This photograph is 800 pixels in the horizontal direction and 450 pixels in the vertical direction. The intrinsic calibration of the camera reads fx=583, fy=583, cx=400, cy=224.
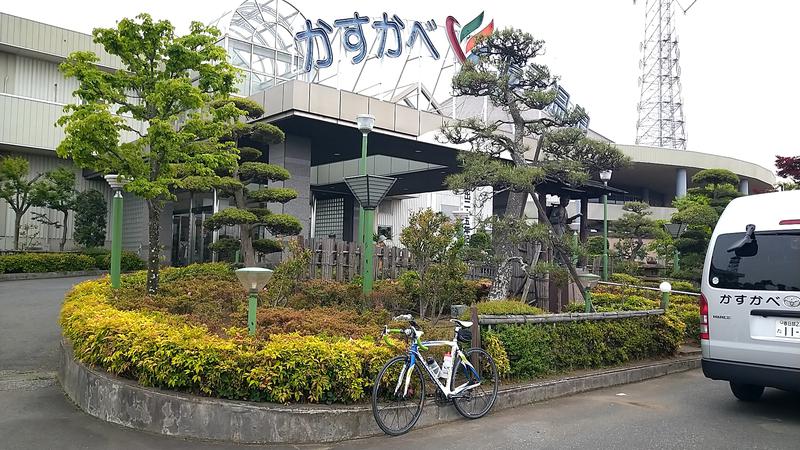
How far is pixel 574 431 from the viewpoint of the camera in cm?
575

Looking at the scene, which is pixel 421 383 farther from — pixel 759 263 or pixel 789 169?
pixel 789 169

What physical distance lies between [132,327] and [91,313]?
1.44 metres

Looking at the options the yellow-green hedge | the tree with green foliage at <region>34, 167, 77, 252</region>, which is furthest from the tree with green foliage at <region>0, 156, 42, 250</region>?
the yellow-green hedge

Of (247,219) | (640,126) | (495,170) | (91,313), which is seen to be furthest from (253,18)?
(640,126)

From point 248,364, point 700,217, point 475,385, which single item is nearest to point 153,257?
point 248,364

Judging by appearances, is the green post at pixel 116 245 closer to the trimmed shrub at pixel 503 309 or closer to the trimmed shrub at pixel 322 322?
the trimmed shrub at pixel 322 322

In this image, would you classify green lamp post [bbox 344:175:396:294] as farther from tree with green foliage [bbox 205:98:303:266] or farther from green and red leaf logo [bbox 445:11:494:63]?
green and red leaf logo [bbox 445:11:494:63]

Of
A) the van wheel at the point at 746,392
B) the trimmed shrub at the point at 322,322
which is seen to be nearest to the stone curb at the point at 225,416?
the trimmed shrub at the point at 322,322

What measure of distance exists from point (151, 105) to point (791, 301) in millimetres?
9283

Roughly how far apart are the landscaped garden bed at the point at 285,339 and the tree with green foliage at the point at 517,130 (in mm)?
1836

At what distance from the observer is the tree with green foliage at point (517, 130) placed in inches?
402

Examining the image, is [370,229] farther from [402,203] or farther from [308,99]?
[402,203]

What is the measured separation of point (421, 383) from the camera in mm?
5863

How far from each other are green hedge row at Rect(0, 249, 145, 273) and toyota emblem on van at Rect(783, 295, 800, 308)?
63.3ft
